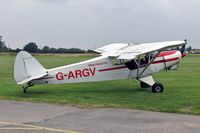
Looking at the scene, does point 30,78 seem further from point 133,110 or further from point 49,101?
point 133,110

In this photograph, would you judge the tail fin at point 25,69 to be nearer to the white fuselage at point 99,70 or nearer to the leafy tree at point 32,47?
the white fuselage at point 99,70

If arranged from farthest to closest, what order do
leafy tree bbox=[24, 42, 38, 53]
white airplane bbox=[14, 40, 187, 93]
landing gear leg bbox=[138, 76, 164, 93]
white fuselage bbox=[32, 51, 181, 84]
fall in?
leafy tree bbox=[24, 42, 38, 53] < landing gear leg bbox=[138, 76, 164, 93] < white fuselage bbox=[32, 51, 181, 84] < white airplane bbox=[14, 40, 187, 93]

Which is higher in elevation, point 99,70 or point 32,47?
point 32,47

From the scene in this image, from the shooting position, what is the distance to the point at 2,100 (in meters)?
14.3

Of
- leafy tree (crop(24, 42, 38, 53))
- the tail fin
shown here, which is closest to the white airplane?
the tail fin

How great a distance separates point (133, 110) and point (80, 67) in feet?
18.9

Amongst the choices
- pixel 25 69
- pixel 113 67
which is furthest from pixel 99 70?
pixel 25 69

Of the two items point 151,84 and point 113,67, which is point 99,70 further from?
point 151,84

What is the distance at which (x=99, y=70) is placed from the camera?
17469 mm

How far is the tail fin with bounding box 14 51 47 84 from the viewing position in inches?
633

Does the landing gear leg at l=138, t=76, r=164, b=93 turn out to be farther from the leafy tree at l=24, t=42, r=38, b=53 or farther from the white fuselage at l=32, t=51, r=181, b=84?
the leafy tree at l=24, t=42, r=38, b=53

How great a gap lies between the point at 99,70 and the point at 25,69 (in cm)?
347

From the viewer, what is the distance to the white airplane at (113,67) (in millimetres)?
16194

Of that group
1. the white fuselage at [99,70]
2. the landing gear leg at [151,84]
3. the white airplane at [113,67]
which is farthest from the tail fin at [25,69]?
the landing gear leg at [151,84]
